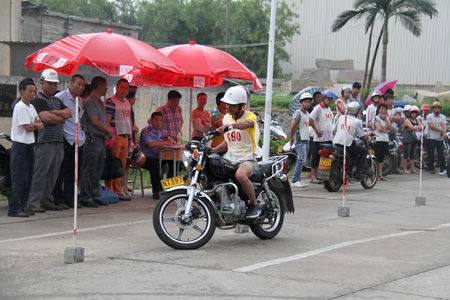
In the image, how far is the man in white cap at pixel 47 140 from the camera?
12172mm

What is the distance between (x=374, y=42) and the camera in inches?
2400

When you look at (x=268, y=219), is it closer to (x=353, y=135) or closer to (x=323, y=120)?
(x=353, y=135)

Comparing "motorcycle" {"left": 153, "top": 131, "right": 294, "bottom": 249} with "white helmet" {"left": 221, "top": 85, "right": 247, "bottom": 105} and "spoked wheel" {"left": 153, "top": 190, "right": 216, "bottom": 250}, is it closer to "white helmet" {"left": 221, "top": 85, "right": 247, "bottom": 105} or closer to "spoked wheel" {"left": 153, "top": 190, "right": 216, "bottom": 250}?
"spoked wheel" {"left": 153, "top": 190, "right": 216, "bottom": 250}

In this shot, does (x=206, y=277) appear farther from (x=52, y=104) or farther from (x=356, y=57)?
(x=356, y=57)

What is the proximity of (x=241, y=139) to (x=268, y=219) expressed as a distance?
1126 mm

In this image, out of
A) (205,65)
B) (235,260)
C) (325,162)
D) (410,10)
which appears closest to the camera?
(235,260)

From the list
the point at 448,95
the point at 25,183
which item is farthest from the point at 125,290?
the point at 448,95

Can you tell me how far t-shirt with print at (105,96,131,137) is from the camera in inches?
551

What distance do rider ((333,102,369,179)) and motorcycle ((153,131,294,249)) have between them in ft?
20.6

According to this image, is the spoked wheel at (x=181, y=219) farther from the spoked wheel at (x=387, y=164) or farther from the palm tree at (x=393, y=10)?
the palm tree at (x=393, y=10)

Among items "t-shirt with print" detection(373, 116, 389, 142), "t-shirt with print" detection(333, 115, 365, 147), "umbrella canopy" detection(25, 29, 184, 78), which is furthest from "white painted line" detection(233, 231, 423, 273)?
"t-shirt with print" detection(373, 116, 389, 142)

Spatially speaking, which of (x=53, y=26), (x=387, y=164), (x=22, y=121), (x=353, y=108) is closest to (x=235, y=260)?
(x=22, y=121)

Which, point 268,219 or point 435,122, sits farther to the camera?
point 435,122

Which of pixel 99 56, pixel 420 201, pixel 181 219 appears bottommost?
pixel 420 201
